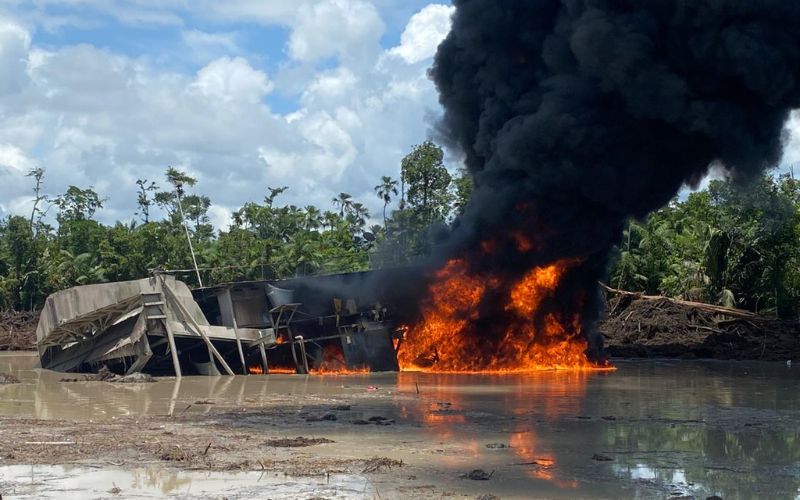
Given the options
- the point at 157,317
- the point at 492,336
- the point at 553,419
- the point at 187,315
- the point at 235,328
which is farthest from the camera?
the point at 492,336

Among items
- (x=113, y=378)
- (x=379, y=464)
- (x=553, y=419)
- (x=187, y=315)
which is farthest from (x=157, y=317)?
(x=379, y=464)

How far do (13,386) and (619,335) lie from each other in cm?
2682

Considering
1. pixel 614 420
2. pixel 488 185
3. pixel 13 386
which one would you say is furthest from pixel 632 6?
pixel 13 386

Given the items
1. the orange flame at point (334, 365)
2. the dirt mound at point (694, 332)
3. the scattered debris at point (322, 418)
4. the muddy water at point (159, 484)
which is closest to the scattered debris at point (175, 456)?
the muddy water at point (159, 484)

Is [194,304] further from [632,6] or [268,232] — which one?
[268,232]

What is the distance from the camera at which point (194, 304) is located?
111ft

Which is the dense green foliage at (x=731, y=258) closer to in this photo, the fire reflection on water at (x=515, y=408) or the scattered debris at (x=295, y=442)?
the fire reflection on water at (x=515, y=408)

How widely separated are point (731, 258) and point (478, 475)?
36069 millimetres

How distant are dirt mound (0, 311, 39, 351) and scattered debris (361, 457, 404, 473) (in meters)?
39.2

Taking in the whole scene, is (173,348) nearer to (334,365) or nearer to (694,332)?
(334,365)

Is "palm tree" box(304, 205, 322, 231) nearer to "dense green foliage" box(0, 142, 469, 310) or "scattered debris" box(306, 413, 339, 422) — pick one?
"dense green foliage" box(0, 142, 469, 310)

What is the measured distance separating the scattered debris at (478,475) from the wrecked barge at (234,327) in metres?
19.8

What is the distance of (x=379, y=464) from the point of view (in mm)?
14922

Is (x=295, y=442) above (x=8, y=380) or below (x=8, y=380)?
below
